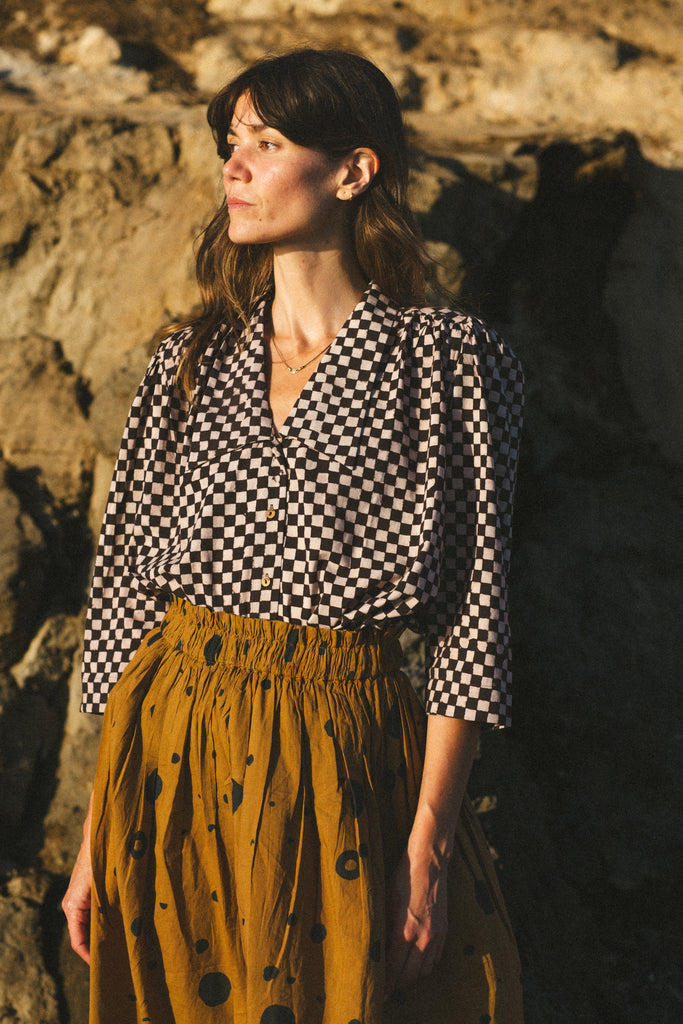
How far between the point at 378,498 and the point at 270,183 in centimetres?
63

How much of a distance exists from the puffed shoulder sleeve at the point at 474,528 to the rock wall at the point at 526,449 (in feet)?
3.29

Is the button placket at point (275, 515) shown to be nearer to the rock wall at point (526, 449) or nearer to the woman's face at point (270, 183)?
the woman's face at point (270, 183)

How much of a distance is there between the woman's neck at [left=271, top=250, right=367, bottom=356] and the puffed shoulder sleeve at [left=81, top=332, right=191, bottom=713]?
10.2 inches

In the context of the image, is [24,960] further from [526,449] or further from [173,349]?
[526,449]

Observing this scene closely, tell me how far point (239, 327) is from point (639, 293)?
1.72 m

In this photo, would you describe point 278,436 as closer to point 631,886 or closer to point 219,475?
point 219,475

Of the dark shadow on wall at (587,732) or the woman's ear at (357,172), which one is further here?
the dark shadow on wall at (587,732)

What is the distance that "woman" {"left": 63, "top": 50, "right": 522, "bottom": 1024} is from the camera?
1455mm

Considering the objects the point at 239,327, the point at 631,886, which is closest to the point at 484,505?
the point at 239,327

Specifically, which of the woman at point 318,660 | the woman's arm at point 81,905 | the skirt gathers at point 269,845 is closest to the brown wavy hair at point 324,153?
the woman at point 318,660

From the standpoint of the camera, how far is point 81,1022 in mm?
2285

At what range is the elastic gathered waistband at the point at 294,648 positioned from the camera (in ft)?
5.05

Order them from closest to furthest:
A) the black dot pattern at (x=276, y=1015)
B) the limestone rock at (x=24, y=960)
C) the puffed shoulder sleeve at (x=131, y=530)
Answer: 1. the black dot pattern at (x=276, y=1015)
2. the puffed shoulder sleeve at (x=131, y=530)
3. the limestone rock at (x=24, y=960)

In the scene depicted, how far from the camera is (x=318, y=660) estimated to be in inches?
60.5
